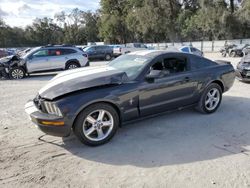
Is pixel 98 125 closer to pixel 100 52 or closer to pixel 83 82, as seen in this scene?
pixel 83 82

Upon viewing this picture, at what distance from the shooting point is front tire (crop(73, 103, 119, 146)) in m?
4.22

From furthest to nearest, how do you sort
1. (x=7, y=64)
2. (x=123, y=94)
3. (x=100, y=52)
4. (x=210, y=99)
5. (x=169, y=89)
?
1. (x=100, y=52)
2. (x=7, y=64)
3. (x=210, y=99)
4. (x=169, y=89)
5. (x=123, y=94)

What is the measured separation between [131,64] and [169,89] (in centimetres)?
91

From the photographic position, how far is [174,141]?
4.53m

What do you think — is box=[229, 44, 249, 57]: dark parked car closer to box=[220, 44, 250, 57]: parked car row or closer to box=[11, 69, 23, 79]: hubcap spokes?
box=[220, 44, 250, 57]: parked car row

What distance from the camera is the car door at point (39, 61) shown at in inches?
520

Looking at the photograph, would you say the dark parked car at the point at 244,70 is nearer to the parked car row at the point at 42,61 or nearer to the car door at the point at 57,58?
the parked car row at the point at 42,61

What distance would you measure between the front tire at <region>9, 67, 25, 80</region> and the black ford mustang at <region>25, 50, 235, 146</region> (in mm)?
8801

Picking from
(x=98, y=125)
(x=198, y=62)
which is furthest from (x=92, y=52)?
(x=98, y=125)

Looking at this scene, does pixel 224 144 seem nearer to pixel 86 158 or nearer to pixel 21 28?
pixel 86 158

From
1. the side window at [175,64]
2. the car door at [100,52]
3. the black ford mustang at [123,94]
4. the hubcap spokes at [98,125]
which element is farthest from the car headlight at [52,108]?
the car door at [100,52]

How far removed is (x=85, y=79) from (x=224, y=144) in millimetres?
2575

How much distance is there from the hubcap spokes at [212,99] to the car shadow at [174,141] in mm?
230

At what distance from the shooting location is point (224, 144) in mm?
4355
